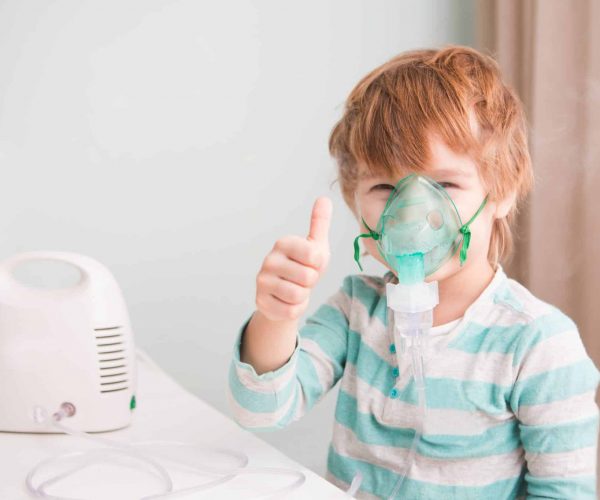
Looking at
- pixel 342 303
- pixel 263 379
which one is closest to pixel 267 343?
pixel 263 379

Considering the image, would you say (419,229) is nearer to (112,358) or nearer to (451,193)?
(451,193)

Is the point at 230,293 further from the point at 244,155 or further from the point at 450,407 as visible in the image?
the point at 450,407

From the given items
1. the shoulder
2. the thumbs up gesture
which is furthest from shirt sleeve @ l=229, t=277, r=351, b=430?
the shoulder

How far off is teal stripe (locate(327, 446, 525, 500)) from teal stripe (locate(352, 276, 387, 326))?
206 mm

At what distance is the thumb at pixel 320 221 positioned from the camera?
2.91ft

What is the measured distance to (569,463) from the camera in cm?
101

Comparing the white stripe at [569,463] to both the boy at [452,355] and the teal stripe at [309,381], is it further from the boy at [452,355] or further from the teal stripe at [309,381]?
the teal stripe at [309,381]

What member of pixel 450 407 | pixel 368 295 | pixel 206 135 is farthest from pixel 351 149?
pixel 206 135

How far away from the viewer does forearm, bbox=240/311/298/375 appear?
991 mm

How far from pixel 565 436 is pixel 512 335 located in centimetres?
14

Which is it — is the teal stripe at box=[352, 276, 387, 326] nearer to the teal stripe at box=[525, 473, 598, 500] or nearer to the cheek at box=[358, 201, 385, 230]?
the cheek at box=[358, 201, 385, 230]

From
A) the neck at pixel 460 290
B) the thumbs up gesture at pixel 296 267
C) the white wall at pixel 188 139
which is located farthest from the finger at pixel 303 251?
the white wall at pixel 188 139

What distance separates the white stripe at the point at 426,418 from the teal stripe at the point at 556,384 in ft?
0.15

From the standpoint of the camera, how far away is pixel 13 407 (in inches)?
45.2
